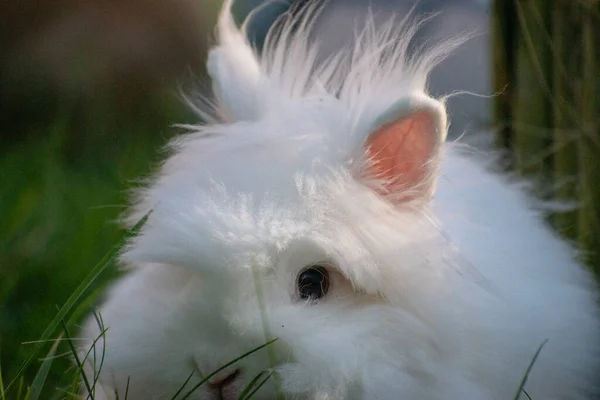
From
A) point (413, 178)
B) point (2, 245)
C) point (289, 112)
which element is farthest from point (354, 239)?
point (2, 245)

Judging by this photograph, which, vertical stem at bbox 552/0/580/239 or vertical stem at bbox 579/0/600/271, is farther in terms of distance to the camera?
vertical stem at bbox 552/0/580/239

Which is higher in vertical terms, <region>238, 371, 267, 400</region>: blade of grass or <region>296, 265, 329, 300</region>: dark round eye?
<region>296, 265, 329, 300</region>: dark round eye

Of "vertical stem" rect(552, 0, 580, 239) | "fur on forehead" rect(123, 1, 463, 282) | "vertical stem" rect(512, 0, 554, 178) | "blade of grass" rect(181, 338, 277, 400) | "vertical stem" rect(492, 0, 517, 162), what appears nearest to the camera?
"blade of grass" rect(181, 338, 277, 400)

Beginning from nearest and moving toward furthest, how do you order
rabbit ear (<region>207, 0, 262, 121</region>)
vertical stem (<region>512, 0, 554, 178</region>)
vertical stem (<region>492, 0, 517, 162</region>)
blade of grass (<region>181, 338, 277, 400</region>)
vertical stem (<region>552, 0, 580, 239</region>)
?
blade of grass (<region>181, 338, 277, 400</region>) < rabbit ear (<region>207, 0, 262, 121</region>) < vertical stem (<region>552, 0, 580, 239</region>) < vertical stem (<region>512, 0, 554, 178</region>) < vertical stem (<region>492, 0, 517, 162</region>)

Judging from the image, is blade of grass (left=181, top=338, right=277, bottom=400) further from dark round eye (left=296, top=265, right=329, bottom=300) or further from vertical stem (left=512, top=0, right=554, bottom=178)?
vertical stem (left=512, top=0, right=554, bottom=178)

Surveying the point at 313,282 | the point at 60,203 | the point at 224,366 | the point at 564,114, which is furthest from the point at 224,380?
the point at 60,203

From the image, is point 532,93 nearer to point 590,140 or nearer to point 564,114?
point 564,114

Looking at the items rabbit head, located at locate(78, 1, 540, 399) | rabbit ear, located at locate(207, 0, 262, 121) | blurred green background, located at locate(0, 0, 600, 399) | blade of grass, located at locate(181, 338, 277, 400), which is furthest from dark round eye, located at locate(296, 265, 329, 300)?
blurred green background, located at locate(0, 0, 600, 399)
